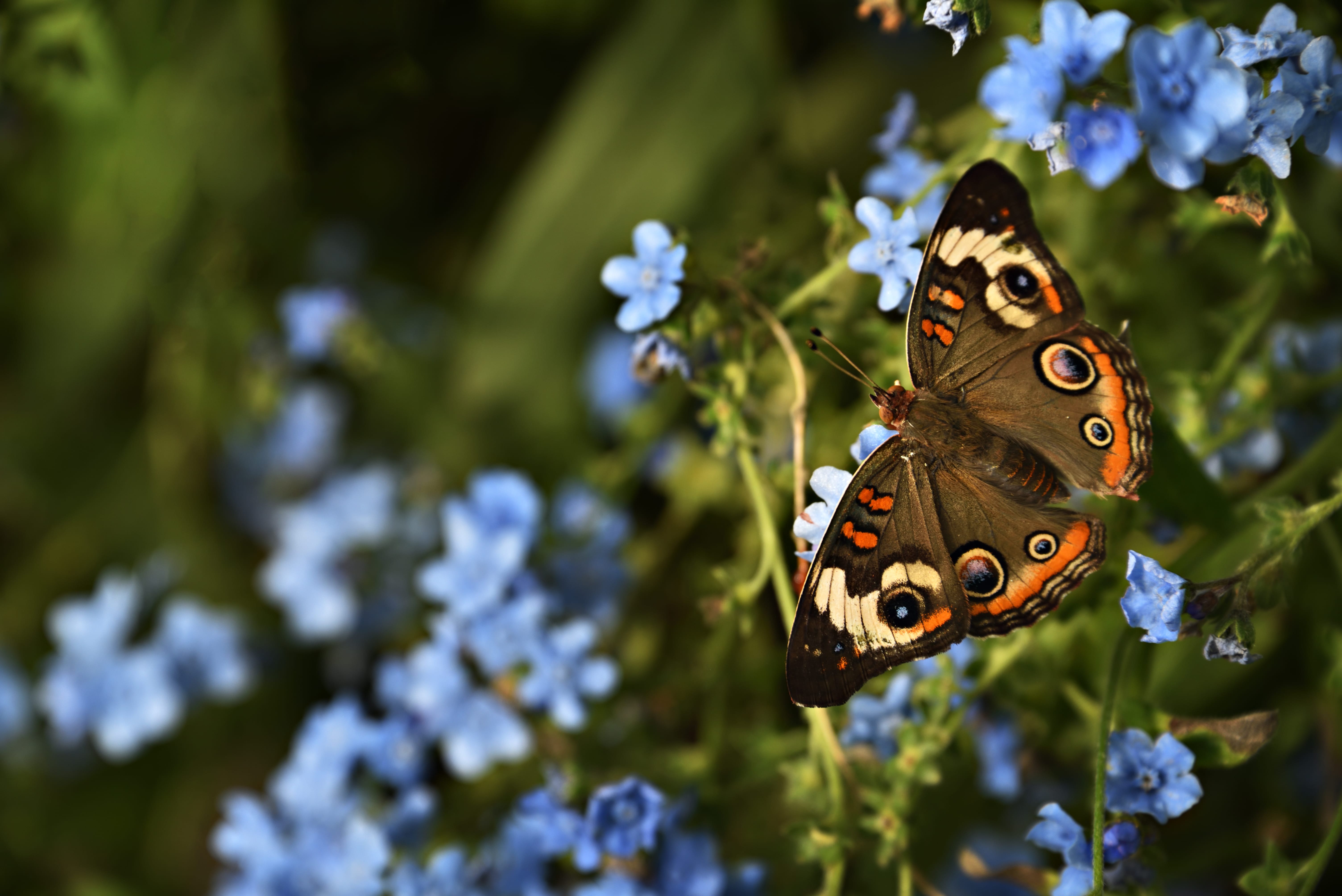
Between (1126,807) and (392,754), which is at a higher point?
(392,754)

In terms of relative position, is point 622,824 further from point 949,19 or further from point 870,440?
point 949,19

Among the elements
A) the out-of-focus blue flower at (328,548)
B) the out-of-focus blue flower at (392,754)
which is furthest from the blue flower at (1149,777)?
the out-of-focus blue flower at (328,548)

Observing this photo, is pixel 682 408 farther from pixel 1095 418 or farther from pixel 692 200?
pixel 1095 418

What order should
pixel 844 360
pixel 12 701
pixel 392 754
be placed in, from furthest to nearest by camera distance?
1. pixel 12 701
2. pixel 392 754
3. pixel 844 360

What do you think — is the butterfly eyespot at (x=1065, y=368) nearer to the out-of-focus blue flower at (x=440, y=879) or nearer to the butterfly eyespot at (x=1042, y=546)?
the butterfly eyespot at (x=1042, y=546)

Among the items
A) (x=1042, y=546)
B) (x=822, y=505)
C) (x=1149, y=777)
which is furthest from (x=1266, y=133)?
(x=1149, y=777)

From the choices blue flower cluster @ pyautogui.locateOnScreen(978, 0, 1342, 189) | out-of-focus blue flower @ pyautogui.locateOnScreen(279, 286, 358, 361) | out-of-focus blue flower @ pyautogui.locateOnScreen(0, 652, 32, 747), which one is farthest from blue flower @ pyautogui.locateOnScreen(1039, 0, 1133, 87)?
out-of-focus blue flower @ pyautogui.locateOnScreen(0, 652, 32, 747)

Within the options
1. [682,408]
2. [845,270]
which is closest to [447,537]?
[682,408]
